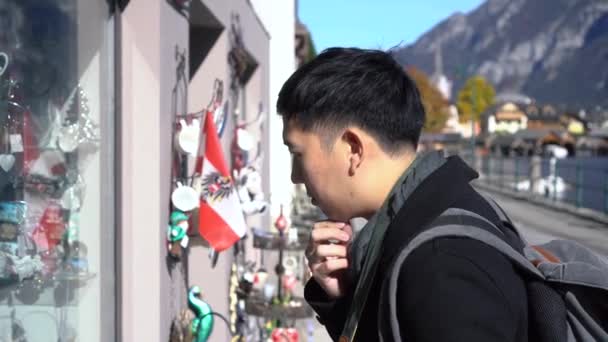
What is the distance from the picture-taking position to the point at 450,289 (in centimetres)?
117

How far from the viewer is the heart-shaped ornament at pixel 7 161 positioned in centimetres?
241

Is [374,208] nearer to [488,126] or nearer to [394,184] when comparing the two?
[394,184]

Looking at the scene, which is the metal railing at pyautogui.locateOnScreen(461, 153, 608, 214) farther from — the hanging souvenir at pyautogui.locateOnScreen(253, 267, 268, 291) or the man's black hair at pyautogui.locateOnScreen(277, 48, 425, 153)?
the man's black hair at pyautogui.locateOnScreen(277, 48, 425, 153)

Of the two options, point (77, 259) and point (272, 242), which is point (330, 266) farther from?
point (272, 242)

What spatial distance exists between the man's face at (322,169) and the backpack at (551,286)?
0.24 meters

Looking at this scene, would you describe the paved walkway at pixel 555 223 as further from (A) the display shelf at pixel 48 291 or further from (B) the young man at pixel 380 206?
(B) the young man at pixel 380 206

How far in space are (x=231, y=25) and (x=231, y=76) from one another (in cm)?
48

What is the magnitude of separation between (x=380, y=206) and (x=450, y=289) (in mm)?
320

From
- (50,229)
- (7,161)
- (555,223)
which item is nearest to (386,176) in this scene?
(7,161)

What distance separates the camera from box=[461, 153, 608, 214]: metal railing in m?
17.7

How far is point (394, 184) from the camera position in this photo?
145 cm

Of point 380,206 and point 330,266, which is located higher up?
point 380,206

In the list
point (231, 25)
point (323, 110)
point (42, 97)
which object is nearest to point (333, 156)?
point (323, 110)

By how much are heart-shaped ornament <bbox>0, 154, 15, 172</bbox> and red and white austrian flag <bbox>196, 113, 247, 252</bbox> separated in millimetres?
1712
